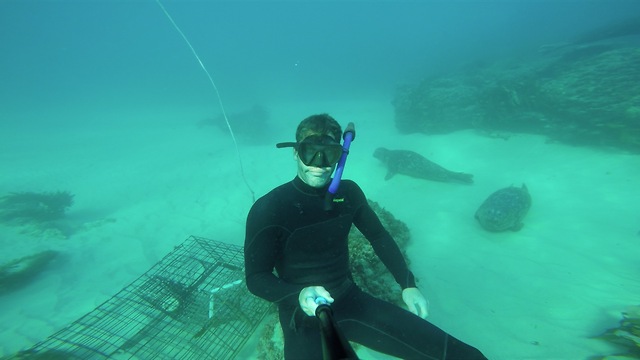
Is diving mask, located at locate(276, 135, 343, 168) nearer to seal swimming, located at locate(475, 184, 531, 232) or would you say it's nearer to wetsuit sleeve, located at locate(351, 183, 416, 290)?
wetsuit sleeve, located at locate(351, 183, 416, 290)

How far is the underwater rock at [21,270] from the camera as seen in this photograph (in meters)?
6.41

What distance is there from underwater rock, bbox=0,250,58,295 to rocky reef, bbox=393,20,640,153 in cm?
1614

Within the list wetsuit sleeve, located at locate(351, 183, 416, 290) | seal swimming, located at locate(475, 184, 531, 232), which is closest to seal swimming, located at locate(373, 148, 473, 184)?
seal swimming, located at locate(475, 184, 531, 232)

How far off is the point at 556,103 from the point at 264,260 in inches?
554

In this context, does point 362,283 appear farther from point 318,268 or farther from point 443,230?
point 443,230

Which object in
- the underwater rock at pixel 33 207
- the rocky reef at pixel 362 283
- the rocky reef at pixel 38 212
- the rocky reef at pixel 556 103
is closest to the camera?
the rocky reef at pixel 362 283

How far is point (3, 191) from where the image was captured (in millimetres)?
12227

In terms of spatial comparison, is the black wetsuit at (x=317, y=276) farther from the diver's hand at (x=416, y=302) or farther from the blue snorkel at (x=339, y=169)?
the blue snorkel at (x=339, y=169)

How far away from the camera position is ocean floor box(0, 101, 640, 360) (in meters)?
4.41

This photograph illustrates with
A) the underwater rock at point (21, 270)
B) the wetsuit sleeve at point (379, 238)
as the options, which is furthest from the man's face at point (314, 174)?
the underwater rock at point (21, 270)

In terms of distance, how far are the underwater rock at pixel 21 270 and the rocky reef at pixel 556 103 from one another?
1614cm

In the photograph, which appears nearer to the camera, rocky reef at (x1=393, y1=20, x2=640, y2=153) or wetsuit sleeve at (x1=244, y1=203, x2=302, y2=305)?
wetsuit sleeve at (x1=244, y1=203, x2=302, y2=305)

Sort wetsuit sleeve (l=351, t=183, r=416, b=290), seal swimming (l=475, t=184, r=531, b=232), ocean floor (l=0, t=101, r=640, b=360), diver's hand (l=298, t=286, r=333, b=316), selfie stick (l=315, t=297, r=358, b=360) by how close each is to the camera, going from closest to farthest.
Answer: selfie stick (l=315, t=297, r=358, b=360) < diver's hand (l=298, t=286, r=333, b=316) < wetsuit sleeve (l=351, t=183, r=416, b=290) < ocean floor (l=0, t=101, r=640, b=360) < seal swimming (l=475, t=184, r=531, b=232)

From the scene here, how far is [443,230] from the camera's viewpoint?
6.99 m
